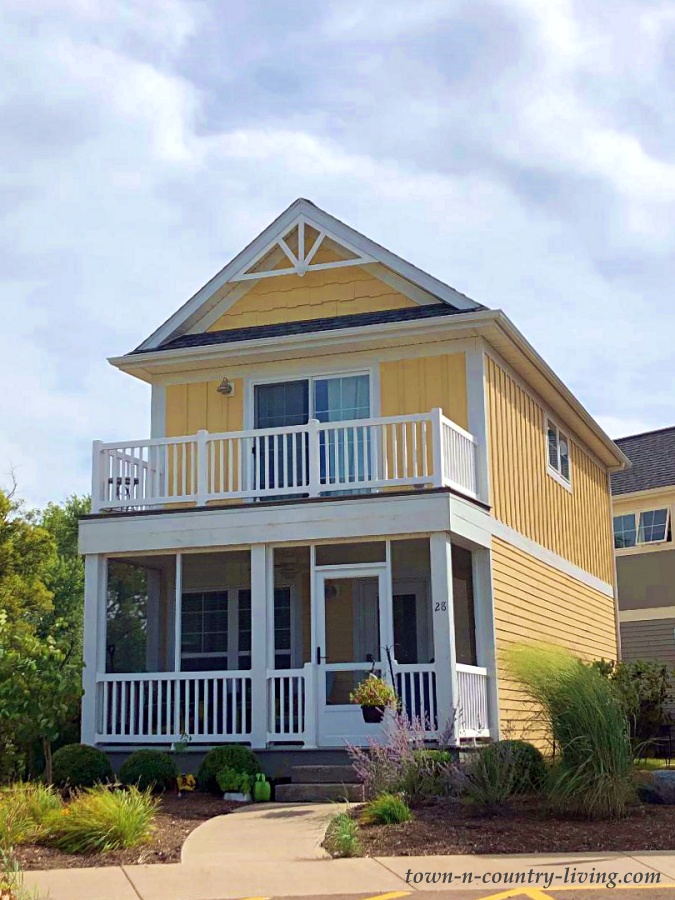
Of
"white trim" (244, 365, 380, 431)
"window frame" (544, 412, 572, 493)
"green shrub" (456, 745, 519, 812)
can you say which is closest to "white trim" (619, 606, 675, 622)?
"window frame" (544, 412, 572, 493)

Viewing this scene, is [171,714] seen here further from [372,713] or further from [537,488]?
[537,488]

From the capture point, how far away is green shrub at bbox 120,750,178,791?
13555 mm

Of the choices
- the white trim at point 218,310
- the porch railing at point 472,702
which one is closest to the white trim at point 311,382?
the white trim at point 218,310

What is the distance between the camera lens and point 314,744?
14219 mm

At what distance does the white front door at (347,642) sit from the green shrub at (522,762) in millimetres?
2329

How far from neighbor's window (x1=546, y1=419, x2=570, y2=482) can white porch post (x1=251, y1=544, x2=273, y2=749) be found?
22.5 feet

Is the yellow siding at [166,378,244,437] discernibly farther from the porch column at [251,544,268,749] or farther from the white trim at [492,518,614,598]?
the white trim at [492,518,614,598]

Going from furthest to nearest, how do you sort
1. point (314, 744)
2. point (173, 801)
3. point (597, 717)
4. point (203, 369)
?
point (203, 369), point (314, 744), point (173, 801), point (597, 717)

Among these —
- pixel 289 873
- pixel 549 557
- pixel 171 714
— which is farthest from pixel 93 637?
pixel 549 557

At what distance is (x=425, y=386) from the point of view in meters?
16.7

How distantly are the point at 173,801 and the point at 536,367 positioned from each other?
8.80 meters

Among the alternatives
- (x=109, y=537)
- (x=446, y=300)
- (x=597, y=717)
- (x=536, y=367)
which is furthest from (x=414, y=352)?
(x=597, y=717)

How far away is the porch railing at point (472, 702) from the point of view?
1416 centimetres

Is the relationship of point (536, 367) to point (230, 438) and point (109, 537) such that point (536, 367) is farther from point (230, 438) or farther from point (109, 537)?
point (109, 537)
